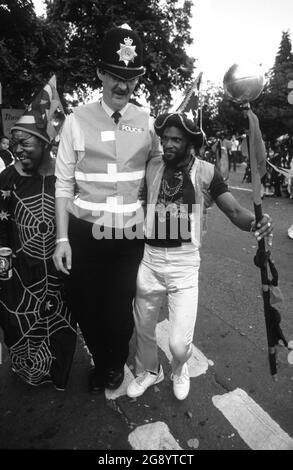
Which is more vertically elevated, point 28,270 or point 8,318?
point 28,270

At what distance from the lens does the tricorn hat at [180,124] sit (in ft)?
7.25

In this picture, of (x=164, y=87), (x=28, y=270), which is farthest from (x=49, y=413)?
(x=164, y=87)

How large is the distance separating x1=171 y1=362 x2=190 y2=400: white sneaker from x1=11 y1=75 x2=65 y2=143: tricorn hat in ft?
6.29

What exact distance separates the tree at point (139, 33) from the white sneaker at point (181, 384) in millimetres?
13383

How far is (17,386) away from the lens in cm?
279

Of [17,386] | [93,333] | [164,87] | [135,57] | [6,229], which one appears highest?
[164,87]

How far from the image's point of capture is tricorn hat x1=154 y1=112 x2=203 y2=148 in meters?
2.21

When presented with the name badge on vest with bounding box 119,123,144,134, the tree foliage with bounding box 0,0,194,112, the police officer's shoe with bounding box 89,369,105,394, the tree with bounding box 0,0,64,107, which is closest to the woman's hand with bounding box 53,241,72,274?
the name badge on vest with bounding box 119,123,144,134

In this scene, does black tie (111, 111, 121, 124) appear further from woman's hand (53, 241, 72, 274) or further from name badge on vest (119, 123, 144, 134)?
woman's hand (53, 241, 72, 274)

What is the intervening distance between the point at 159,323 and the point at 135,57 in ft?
8.33

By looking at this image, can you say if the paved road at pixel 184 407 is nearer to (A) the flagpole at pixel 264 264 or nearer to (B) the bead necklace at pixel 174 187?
(A) the flagpole at pixel 264 264

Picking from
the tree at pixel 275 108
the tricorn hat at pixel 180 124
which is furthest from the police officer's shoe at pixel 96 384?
the tree at pixel 275 108

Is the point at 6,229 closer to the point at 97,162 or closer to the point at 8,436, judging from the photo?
the point at 97,162
